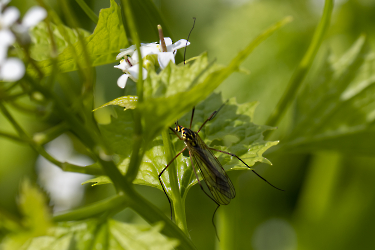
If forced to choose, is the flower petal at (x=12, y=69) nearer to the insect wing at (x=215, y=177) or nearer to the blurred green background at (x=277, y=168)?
Answer: the insect wing at (x=215, y=177)

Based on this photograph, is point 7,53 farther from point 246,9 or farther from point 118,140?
point 246,9

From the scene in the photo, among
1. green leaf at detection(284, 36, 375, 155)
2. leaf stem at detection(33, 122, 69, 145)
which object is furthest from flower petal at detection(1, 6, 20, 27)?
green leaf at detection(284, 36, 375, 155)

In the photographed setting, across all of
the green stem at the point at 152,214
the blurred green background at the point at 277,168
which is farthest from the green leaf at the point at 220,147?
the blurred green background at the point at 277,168

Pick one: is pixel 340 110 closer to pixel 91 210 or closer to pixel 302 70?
pixel 302 70

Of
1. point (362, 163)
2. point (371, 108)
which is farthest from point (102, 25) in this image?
point (362, 163)

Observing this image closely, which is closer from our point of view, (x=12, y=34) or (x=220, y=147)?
(x=12, y=34)

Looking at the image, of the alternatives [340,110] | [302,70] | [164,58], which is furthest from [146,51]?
[340,110]
